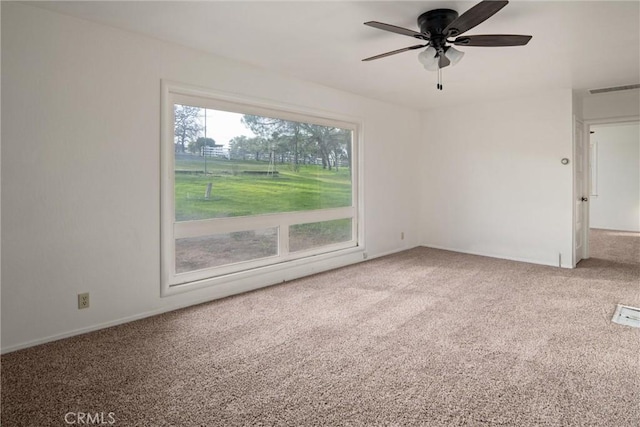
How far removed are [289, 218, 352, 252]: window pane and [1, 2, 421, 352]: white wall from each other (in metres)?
1.28

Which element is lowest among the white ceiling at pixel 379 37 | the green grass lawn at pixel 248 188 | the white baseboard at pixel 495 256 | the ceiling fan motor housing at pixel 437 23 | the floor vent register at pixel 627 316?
the floor vent register at pixel 627 316

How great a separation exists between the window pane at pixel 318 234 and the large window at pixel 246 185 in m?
0.01

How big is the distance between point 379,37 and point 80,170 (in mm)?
2563

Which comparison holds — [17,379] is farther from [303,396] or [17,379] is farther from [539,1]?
[539,1]

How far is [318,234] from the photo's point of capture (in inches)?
189

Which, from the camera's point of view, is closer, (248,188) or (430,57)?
A: (430,57)

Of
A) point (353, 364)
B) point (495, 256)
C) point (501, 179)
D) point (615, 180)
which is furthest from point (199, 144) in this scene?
point (615, 180)

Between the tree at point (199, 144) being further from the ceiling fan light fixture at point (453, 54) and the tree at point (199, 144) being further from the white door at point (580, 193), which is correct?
the white door at point (580, 193)

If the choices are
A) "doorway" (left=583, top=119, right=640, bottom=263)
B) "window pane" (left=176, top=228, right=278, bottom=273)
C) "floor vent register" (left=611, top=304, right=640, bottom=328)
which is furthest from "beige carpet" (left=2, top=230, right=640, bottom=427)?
"doorway" (left=583, top=119, right=640, bottom=263)

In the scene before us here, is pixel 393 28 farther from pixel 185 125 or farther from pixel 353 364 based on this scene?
pixel 353 364

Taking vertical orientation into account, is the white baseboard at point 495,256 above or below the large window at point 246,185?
below

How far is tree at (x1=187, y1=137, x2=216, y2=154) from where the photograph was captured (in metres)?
3.53

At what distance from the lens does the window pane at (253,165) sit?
3.51m

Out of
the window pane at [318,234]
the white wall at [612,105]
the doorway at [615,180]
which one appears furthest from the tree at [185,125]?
the doorway at [615,180]
